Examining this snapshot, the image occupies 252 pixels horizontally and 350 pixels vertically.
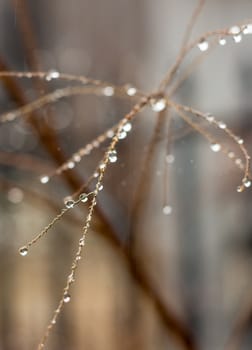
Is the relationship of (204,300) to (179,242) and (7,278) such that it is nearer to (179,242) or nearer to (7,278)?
(179,242)

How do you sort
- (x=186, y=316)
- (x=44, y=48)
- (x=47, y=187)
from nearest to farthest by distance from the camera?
(x=47, y=187), (x=186, y=316), (x=44, y=48)

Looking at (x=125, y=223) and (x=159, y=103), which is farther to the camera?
(x=125, y=223)

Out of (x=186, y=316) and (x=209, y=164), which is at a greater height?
(x=209, y=164)

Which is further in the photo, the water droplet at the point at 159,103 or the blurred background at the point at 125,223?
the blurred background at the point at 125,223

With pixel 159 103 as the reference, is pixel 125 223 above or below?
above

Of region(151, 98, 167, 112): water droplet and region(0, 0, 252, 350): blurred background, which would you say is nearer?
region(151, 98, 167, 112): water droplet

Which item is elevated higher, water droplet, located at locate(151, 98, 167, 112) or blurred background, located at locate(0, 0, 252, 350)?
blurred background, located at locate(0, 0, 252, 350)

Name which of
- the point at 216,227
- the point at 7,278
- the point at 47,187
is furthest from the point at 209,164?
the point at 7,278

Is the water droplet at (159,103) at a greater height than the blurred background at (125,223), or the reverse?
the blurred background at (125,223)
